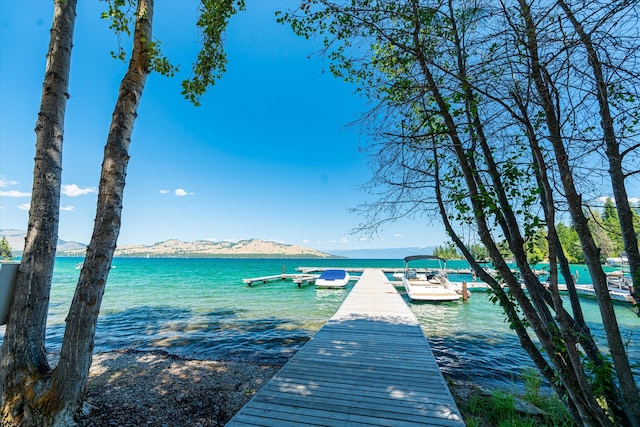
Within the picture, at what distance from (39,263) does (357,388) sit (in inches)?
167

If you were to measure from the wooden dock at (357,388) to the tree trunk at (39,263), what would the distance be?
6.97ft

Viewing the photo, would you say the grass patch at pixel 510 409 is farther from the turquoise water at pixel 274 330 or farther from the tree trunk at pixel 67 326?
the tree trunk at pixel 67 326

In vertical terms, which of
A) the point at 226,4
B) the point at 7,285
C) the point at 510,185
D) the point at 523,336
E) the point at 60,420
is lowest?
the point at 60,420

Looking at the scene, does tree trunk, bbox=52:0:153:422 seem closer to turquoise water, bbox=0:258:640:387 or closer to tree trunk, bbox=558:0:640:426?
tree trunk, bbox=558:0:640:426

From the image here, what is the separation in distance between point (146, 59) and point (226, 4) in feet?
5.28

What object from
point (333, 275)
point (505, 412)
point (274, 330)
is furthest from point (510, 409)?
Result: point (333, 275)

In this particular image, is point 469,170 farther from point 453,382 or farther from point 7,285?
point 453,382

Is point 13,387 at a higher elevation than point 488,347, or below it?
higher

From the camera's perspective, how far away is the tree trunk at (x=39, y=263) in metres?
2.96

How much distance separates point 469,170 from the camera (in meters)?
2.72

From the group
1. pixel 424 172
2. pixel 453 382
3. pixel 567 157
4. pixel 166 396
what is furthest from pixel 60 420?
pixel 453 382

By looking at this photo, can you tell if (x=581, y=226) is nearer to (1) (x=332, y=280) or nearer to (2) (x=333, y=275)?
(1) (x=332, y=280)

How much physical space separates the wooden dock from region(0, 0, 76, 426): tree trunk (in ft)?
6.97

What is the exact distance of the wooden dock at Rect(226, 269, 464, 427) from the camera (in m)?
3.42
